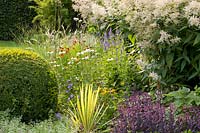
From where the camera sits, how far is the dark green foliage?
14.2 m

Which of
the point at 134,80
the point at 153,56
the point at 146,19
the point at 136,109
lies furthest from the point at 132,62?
the point at 136,109

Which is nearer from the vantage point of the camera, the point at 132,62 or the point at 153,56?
the point at 153,56

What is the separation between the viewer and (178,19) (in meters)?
5.05

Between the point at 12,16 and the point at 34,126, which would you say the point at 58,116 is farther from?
the point at 12,16

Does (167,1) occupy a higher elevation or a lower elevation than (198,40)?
higher

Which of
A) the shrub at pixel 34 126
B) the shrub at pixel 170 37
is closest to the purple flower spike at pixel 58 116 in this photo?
the shrub at pixel 34 126

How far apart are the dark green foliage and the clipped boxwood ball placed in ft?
29.8

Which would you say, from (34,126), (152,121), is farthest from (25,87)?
(152,121)

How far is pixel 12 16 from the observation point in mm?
14320

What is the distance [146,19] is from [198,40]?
0.62m

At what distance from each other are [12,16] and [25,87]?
31.4 ft

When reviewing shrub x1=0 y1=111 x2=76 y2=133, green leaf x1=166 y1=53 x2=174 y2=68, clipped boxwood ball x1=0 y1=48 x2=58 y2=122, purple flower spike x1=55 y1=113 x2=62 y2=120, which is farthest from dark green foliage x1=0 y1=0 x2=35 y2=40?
green leaf x1=166 y1=53 x2=174 y2=68

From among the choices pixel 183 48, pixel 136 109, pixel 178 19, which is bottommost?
pixel 136 109

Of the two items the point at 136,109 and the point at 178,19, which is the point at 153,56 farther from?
the point at 136,109
